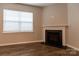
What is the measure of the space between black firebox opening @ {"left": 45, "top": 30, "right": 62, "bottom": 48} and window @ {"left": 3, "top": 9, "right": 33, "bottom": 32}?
0.66 m

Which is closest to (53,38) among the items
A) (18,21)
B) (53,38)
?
(53,38)

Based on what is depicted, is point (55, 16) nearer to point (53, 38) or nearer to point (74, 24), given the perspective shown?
point (74, 24)

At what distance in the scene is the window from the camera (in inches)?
152

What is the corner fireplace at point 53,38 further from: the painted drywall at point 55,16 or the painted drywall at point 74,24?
the painted drywall at point 55,16

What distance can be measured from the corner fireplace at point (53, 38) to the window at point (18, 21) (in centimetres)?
66

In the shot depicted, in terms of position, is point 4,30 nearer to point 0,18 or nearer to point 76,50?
point 0,18

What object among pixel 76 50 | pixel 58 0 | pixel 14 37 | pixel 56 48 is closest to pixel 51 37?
pixel 56 48

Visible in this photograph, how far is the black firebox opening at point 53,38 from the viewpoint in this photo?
4004 mm

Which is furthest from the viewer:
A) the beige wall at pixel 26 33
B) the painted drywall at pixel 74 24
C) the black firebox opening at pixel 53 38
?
the black firebox opening at pixel 53 38

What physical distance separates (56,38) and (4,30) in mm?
1936

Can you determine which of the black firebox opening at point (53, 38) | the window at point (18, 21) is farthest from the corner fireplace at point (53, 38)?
the window at point (18, 21)

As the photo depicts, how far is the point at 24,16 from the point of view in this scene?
12.7ft

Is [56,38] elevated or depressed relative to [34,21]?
depressed

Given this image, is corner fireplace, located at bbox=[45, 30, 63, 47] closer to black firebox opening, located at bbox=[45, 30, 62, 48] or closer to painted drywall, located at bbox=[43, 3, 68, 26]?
black firebox opening, located at bbox=[45, 30, 62, 48]
